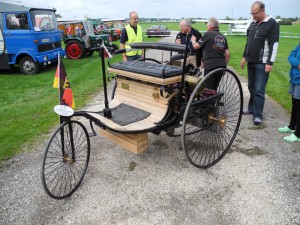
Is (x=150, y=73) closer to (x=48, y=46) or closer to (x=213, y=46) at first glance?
(x=213, y=46)

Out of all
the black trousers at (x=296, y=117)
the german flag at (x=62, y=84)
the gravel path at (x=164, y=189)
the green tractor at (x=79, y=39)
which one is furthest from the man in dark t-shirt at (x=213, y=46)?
the green tractor at (x=79, y=39)

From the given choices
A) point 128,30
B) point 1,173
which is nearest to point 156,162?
point 1,173

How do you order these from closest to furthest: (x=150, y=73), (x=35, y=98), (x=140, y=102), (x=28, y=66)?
(x=150, y=73), (x=140, y=102), (x=35, y=98), (x=28, y=66)

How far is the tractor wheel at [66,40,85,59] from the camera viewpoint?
1384cm

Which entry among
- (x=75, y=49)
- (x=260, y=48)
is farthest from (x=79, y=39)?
(x=260, y=48)

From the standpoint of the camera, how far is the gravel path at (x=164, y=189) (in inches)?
101

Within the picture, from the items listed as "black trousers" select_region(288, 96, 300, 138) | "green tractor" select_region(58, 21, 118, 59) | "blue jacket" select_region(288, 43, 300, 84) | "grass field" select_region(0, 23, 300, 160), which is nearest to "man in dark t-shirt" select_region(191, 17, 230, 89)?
"blue jacket" select_region(288, 43, 300, 84)

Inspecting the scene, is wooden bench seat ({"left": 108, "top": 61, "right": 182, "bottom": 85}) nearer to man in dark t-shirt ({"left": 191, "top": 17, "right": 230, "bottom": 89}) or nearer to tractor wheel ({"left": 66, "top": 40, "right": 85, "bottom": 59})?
man in dark t-shirt ({"left": 191, "top": 17, "right": 230, "bottom": 89})

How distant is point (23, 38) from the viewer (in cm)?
931

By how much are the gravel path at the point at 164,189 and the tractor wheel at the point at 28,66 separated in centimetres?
666

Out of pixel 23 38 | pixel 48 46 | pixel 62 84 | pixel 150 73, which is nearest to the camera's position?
pixel 62 84

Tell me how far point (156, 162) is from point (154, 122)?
2.42 ft

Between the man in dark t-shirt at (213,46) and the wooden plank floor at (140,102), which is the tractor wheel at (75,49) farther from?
the wooden plank floor at (140,102)

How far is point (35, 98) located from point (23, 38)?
147 inches
